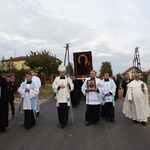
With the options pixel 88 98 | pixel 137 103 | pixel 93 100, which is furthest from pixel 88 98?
pixel 137 103

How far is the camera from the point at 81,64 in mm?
17969

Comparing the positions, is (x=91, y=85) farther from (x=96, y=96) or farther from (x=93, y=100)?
(x=93, y=100)

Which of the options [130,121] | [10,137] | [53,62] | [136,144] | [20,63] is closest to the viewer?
[136,144]

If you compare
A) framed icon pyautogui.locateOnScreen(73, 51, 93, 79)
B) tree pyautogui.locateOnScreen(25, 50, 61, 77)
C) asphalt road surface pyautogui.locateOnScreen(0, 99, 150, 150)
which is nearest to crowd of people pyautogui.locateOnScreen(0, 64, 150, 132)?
asphalt road surface pyautogui.locateOnScreen(0, 99, 150, 150)

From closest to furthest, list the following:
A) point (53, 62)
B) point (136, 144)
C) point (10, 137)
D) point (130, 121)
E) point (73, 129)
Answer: point (136, 144)
point (10, 137)
point (73, 129)
point (130, 121)
point (53, 62)

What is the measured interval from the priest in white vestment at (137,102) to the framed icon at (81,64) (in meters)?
8.22

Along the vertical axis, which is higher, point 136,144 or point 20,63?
point 20,63

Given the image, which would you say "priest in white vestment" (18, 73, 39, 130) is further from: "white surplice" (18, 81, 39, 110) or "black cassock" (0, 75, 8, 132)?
"black cassock" (0, 75, 8, 132)

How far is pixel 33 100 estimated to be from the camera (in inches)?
359

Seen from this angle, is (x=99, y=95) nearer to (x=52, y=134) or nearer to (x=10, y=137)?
(x=52, y=134)

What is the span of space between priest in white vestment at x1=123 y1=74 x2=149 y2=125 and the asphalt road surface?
1.05ft

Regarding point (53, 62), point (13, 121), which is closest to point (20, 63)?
point (53, 62)

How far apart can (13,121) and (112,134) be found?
403 centimetres

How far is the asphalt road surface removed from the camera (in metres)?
6.36
